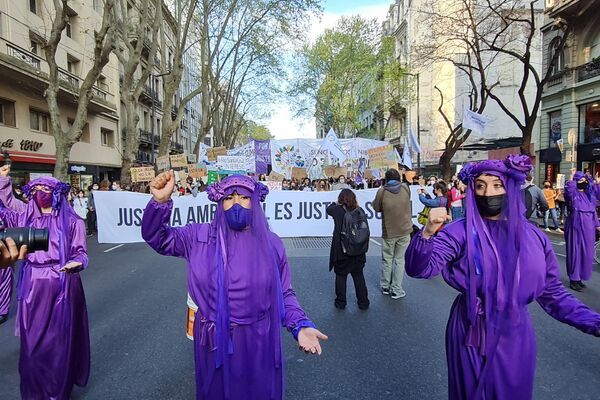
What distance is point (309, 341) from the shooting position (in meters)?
2.17

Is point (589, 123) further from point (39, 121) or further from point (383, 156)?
point (39, 121)

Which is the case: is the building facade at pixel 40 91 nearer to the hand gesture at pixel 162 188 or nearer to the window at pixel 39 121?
the window at pixel 39 121

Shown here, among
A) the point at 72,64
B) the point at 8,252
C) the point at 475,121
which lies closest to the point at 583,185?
the point at 475,121

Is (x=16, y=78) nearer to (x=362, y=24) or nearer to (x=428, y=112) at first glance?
Result: (x=362, y=24)

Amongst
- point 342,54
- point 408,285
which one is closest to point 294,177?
point 408,285

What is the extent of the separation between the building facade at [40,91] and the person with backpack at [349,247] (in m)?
12.2

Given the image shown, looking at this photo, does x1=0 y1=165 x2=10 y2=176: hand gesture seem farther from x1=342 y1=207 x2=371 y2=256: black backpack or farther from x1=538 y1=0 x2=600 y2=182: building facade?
x1=538 y1=0 x2=600 y2=182: building facade

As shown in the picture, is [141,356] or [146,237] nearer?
[146,237]

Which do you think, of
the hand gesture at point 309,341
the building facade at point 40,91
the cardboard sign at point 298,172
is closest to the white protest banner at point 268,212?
the hand gesture at point 309,341

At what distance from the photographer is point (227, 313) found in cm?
224

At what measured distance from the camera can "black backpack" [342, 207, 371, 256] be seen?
5.59 m

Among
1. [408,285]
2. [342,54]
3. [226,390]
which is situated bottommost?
[408,285]

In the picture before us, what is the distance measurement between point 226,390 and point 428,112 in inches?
1696

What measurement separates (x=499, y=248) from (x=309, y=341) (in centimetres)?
112
